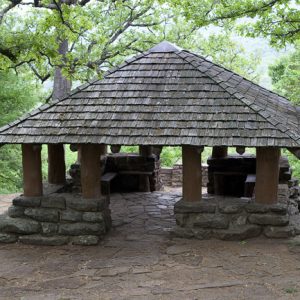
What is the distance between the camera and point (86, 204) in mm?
6840

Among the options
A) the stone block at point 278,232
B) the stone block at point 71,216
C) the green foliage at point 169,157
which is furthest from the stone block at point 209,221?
the green foliage at point 169,157

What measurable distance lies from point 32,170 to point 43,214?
763 mm

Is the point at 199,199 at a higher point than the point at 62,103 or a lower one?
lower

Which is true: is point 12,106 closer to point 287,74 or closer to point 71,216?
point 71,216

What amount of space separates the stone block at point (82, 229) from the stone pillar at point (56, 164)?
1.53 metres

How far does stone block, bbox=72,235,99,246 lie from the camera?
6.72 meters

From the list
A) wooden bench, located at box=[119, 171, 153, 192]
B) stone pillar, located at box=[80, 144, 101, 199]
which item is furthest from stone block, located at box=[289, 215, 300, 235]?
wooden bench, located at box=[119, 171, 153, 192]

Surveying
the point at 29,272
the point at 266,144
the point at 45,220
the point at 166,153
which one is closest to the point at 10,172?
the point at 166,153

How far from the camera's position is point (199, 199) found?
22.7 feet

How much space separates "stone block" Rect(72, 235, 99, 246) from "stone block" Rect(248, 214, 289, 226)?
8.13 feet

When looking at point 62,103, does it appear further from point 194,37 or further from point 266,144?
point 194,37

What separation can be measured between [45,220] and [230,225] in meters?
3.00

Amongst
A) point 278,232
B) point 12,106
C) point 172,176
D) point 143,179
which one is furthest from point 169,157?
point 278,232

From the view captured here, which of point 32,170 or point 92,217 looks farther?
point 32,170
